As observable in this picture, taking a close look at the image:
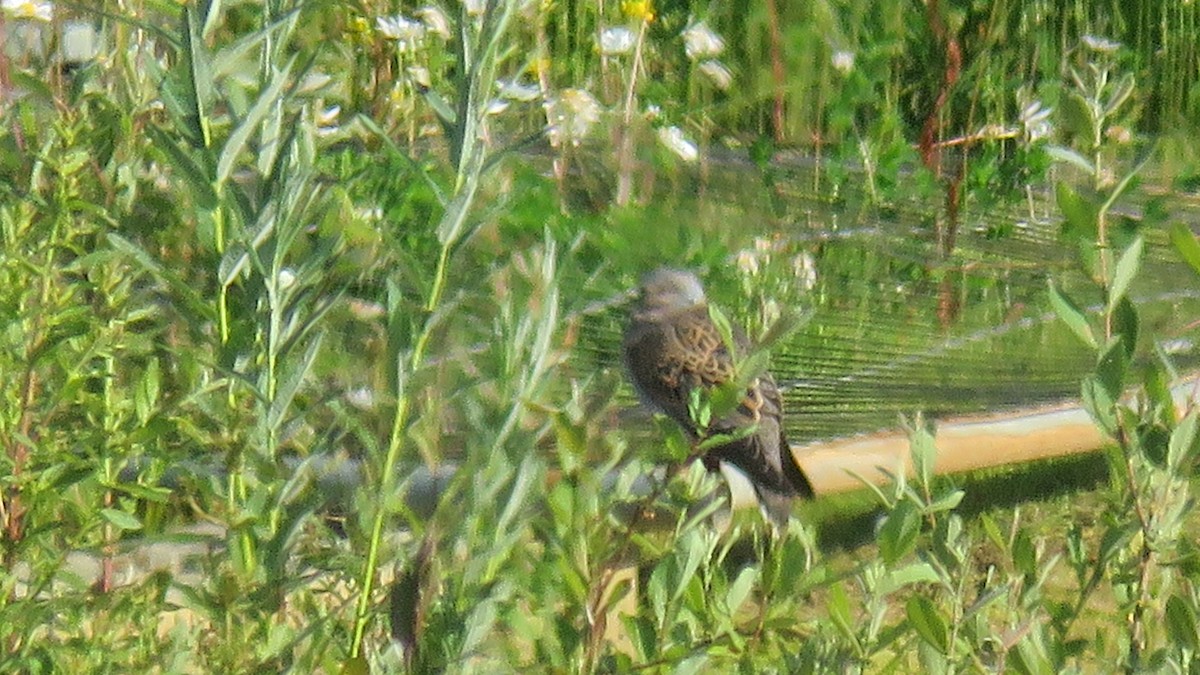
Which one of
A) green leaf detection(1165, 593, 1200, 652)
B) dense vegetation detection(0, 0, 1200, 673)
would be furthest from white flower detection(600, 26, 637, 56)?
green leaf detection(1165, 593, 1200, 652)

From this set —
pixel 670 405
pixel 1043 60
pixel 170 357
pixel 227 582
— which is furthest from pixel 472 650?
pixel 1043 60

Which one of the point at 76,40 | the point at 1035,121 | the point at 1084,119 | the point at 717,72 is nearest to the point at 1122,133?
the point at 1035,121

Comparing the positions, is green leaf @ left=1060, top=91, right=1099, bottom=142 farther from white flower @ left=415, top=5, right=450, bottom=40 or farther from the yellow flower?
the yellow flower

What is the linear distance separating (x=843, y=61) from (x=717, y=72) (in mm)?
575

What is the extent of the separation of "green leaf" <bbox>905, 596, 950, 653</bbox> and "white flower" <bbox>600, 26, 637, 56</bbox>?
5.17 metres

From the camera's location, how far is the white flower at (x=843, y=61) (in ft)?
24.0

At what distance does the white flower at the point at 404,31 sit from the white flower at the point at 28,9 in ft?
3.67

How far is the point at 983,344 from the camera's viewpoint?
4.70 meters

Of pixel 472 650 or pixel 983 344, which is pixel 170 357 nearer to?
pixel 472 650

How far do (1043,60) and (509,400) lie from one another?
680 centimetres

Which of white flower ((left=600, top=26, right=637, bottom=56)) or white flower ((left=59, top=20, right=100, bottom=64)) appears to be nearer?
white flower ((left=59, top=20, right=100, bottom=64))

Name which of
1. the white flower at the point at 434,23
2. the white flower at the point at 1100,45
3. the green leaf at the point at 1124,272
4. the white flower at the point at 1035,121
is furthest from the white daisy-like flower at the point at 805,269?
the green leaf at the point at 1124,272

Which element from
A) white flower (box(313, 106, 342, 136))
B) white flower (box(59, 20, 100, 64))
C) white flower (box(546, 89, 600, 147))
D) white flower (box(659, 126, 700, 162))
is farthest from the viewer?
white flower (box(659, 126, 700, 162))

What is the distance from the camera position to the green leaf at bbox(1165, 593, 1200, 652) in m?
1.12
